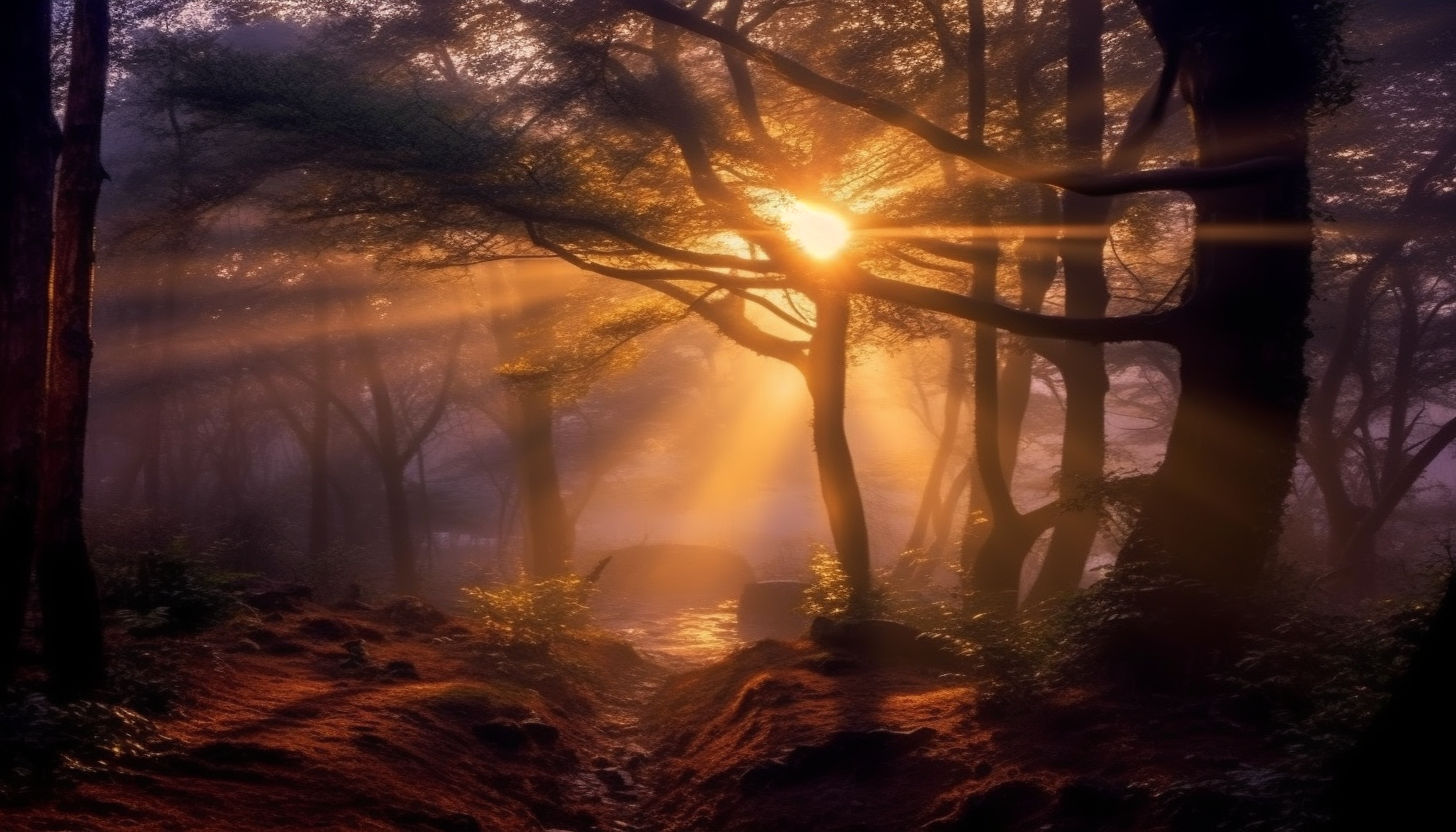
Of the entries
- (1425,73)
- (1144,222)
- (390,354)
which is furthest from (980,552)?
(390,354)

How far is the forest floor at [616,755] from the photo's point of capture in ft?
18.5

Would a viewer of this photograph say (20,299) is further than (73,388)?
No

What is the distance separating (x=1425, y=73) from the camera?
1869 centimetres

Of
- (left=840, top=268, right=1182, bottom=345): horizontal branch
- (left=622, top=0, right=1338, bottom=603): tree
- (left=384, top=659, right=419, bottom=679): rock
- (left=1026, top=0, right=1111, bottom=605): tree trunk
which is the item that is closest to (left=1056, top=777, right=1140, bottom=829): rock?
(left=622, top=0, right=1338, bottom=603): tree

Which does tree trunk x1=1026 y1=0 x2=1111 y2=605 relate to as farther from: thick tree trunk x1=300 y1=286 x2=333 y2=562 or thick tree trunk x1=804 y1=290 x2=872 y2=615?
thick tree trunk x1=300 y1=286 x2=333 y2=562

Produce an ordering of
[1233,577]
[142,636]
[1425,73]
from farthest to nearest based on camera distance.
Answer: [1425,73] < [142,636] < [1233,577]

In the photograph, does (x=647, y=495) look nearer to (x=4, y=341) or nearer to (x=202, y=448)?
(x=202, y=448)

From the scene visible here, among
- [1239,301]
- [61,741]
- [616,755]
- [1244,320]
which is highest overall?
[1239,301]

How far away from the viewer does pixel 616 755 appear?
10.1 metres

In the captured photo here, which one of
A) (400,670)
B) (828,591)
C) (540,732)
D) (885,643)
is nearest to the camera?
(540,732)

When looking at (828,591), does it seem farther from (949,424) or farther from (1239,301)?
(949,424)

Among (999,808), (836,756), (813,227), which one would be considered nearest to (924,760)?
(836,756)

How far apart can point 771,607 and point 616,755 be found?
15899 mm

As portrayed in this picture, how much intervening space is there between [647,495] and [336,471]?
16780 millimetres
